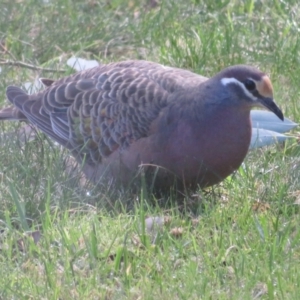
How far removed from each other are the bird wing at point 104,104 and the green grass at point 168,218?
168mm

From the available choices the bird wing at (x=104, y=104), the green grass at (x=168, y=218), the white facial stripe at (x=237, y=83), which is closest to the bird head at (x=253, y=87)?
the white facial stripe at (x=237, y=83)

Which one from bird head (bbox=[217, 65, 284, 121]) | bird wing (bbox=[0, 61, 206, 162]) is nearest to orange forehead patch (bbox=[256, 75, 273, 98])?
bird head (bbox=[217, 65, 284, 121])

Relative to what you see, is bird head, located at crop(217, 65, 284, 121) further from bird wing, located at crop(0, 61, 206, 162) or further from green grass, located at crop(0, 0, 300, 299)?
green grass, located at crop(0, 0, 300, 299)

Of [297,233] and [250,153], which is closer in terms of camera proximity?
[297,233]

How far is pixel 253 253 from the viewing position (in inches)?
162

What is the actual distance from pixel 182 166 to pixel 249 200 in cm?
41

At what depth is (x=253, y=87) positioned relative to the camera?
4.79m

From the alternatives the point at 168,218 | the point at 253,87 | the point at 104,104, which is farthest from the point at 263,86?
the point at 104,104

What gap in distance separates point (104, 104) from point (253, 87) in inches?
39.8

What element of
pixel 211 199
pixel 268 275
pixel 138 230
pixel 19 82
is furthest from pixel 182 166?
pixel 19 82

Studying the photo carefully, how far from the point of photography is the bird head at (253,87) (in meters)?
4.77

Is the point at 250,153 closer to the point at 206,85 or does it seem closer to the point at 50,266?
the point at 206,85

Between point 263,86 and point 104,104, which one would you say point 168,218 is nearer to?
point 263,86

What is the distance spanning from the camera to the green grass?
3.89 metres
